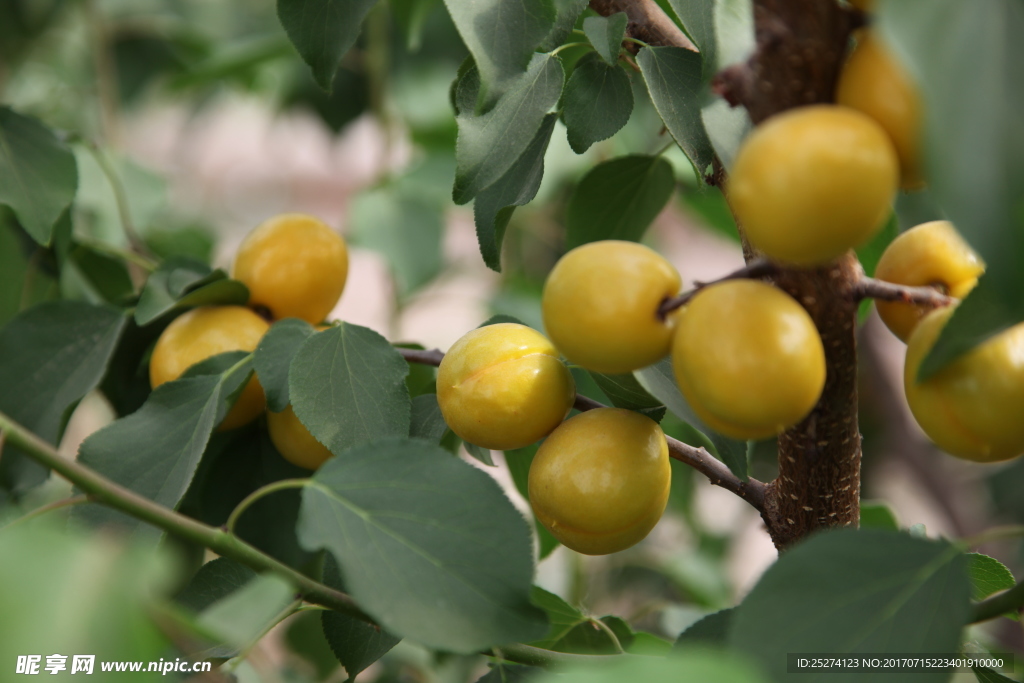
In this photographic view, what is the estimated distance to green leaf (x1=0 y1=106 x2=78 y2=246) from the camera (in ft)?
1.23

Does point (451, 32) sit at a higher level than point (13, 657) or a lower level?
lower

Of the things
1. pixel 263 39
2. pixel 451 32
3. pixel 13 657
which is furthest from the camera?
pixel 451 32

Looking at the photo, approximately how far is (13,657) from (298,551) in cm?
22

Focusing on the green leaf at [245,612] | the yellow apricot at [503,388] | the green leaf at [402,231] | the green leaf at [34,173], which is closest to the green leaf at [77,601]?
the green leaf at [245,612]

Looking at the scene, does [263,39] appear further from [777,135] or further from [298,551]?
[777,135]

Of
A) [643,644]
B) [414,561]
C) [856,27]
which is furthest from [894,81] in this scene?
[643,644]

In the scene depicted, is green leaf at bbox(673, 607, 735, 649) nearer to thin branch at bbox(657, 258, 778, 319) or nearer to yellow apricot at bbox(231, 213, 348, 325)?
thin branch at bbox(657, 258, 778, 319)

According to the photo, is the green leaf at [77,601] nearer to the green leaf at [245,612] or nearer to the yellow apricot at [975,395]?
the green leaf at [245,612]

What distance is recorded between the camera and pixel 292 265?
1.26ft

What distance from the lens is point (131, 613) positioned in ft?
0.56

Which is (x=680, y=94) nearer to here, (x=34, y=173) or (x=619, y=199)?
(x=619, y=199)

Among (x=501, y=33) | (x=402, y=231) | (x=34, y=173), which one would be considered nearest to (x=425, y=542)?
(x=501, y=33)

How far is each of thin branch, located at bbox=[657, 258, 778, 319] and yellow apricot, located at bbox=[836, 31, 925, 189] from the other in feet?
0.13

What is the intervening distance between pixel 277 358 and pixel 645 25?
0.64ft
